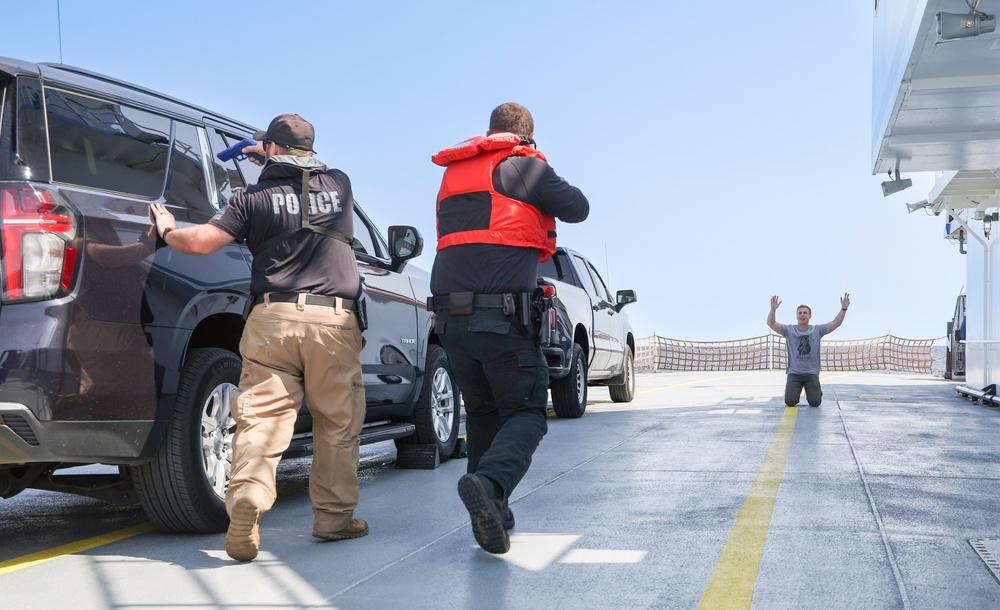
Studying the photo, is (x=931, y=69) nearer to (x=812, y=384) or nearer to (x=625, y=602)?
(x=812, y=384)

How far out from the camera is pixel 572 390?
1062cm

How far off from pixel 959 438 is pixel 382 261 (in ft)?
18.9

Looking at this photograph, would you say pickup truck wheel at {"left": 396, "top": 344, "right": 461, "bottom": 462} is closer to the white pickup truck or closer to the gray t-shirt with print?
the white pickup truck

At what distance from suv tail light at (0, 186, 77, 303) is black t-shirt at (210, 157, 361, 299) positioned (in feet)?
2.09

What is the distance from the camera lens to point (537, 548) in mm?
4016

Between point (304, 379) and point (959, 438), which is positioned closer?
point (304, 379)

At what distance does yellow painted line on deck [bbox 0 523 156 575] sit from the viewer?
12.8ft

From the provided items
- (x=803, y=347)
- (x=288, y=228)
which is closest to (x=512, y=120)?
(x=288, y=228)

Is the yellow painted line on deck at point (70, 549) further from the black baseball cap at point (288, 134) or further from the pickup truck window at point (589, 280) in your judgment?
the pickup truck window at point (589, 280)

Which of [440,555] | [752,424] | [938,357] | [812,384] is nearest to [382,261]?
[440,555]

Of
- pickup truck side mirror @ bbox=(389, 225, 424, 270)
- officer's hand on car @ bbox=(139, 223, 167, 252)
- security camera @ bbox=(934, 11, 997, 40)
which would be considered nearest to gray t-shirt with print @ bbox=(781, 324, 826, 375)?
security camera @ bbox=(934, 11, 997, 40)

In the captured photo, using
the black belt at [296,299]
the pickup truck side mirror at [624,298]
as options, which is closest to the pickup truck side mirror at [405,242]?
the black belt at [296,299]

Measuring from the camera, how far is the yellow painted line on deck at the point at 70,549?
389 centimetres

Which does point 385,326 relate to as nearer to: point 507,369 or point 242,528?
point 507,369
